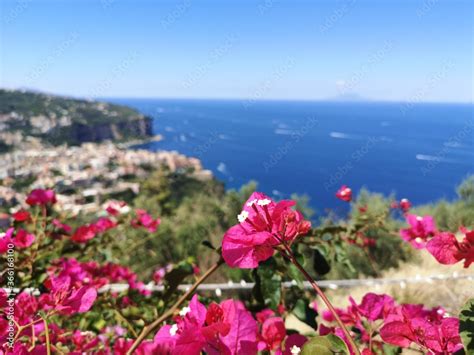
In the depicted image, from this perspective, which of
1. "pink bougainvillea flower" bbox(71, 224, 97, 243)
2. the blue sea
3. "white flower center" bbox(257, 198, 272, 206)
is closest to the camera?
"white flower center" bbox(257, 198, 272, 206)

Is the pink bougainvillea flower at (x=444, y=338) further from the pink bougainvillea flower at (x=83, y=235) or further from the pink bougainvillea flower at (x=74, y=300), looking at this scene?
the pink bougainvillea flower at (x=83, y=235)

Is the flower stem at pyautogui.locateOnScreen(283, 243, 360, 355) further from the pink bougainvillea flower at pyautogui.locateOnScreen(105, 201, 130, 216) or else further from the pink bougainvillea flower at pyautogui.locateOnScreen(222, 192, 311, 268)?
the pink bougainvillea flower at pyautogui.locateOnScreen(105, 201, 130, 216)

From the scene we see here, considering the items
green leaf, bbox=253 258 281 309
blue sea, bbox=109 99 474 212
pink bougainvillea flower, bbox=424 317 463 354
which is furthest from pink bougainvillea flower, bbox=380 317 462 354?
blue sea, bbox=109 99 474 212

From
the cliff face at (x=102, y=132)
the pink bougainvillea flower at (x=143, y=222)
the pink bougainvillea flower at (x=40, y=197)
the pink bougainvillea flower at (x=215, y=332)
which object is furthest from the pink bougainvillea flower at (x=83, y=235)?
the cliff face at (x=102, y=132)

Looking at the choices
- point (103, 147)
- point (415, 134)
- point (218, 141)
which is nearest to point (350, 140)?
point (415, 134)

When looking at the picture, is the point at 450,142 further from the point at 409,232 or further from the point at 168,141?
the point at 409,232

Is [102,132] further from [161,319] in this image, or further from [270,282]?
[161,319]

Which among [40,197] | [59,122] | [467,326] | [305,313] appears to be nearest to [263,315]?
[305,313]

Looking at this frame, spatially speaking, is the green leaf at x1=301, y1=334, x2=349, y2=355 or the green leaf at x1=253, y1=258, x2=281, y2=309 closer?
the green leaf at x1=301, y1=334, x2=349, y2=355
